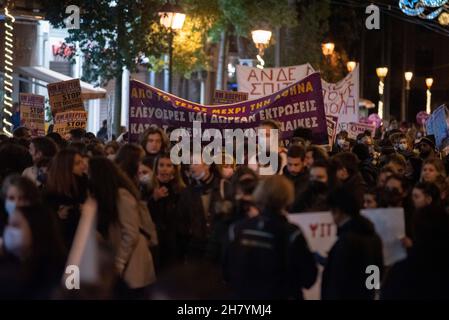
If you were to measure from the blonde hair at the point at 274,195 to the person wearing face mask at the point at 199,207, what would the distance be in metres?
1.92

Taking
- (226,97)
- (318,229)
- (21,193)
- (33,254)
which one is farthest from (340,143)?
(33,254)

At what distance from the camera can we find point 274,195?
7.01 m

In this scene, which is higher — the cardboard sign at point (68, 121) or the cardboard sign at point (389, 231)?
the cardboard sign at point (68, 121)

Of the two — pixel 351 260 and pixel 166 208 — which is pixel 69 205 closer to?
pixel 166 208

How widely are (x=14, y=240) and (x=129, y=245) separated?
124 centimetres

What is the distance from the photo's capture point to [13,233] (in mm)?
7414

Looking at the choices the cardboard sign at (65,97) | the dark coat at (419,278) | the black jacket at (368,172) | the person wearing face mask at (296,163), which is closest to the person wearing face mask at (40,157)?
the person wearing face mask at (296,163)

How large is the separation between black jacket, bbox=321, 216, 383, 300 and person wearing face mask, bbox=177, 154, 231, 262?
6.16ft

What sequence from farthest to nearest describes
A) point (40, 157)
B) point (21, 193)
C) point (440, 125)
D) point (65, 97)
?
point (440, 125) < point (65, 97) < point (40, 157) < point (21, 193)

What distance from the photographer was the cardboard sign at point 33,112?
1936 cm

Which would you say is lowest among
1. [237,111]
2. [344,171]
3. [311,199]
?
[311,199]
